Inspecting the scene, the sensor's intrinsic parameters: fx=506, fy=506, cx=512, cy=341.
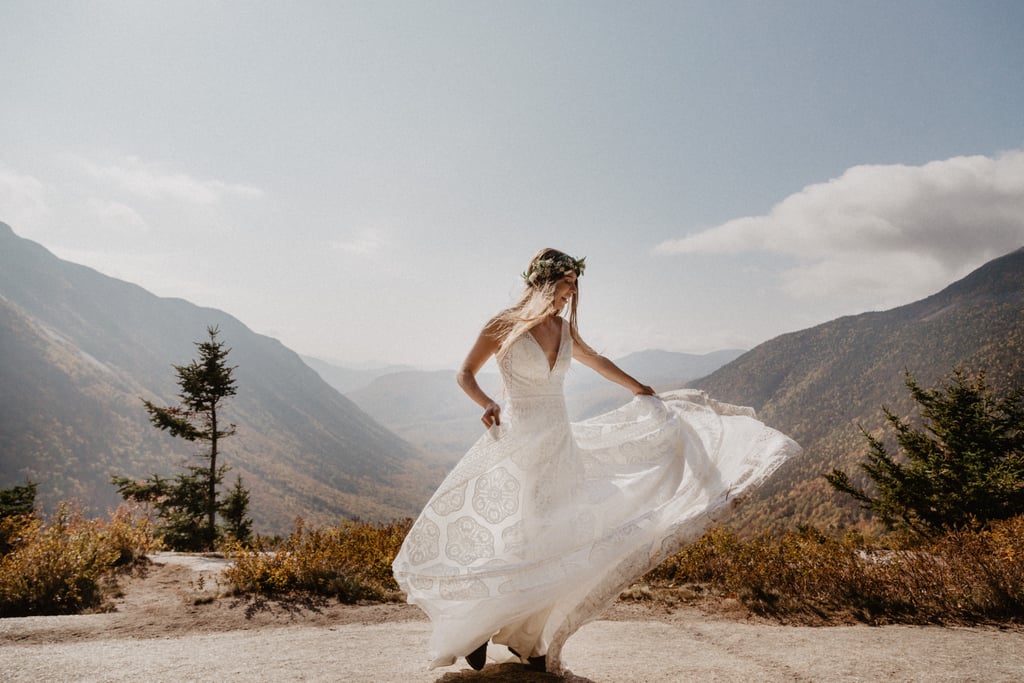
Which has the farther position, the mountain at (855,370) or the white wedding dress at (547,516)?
the mountain at (855,370)

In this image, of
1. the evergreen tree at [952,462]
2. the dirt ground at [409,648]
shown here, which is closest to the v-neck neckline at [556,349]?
the dirt ground at [409,648]

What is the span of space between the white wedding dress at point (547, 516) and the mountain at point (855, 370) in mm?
16062

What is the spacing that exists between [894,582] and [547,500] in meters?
4.49

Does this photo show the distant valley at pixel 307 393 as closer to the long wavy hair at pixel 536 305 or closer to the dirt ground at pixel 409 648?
the long wavy hair at pixel 536 305

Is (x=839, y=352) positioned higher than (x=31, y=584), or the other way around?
(x=839, y=352)

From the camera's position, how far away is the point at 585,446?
3830 mm

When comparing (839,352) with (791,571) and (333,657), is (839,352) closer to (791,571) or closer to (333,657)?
(791,571)

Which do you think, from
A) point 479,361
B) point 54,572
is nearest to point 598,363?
point 479,361

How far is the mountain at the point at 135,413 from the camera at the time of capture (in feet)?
231

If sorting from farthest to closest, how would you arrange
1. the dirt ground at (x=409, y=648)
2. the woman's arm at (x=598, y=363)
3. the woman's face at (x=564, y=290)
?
the woman's arm at (x=598, y=363) < the woman's face at (x=564, y=290) < the dirt ground at (x=409, y=648)

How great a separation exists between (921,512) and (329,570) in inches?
416

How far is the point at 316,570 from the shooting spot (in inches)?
249

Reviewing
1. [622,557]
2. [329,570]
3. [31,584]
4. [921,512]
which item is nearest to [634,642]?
[622,557]

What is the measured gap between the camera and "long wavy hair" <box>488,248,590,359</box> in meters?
3.52
